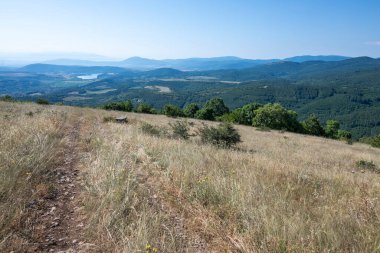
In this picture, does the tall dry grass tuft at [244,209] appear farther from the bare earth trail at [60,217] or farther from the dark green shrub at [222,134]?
the dark green shrub at [222,134]

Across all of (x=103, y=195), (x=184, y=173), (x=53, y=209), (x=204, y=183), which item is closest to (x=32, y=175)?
(x=53, y=209)

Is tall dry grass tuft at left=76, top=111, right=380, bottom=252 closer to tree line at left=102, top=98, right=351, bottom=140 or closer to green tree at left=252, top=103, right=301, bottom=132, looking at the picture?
tree line at left=102, top=98, right=351, bottom=140

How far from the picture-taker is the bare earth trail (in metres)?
3.57

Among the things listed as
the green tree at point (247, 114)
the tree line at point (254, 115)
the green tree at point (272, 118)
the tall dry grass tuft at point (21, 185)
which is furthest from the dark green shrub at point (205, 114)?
the tall dry grass tuft at point (21, 185)

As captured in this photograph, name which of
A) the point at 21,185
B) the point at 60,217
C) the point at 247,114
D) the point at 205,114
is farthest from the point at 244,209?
the point at 247,114

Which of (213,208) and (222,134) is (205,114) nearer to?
(222,134)

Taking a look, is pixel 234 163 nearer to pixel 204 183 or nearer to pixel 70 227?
pixel 204 183

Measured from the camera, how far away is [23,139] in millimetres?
7734

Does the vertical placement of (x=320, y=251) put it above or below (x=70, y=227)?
above

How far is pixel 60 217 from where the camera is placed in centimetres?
435

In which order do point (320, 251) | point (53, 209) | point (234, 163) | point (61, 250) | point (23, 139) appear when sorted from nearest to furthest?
1. point (320, 251)
2. point (61, 250)
3. point (53, 209)
4. point (234, 163)
5. point (23, 139)

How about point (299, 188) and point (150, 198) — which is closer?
point (150, 198)

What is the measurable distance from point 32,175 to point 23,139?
2710 mm

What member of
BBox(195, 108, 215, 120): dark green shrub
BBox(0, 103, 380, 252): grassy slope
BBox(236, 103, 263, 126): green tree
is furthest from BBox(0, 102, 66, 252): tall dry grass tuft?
BBox(236, 103, 263, 126): green tree
